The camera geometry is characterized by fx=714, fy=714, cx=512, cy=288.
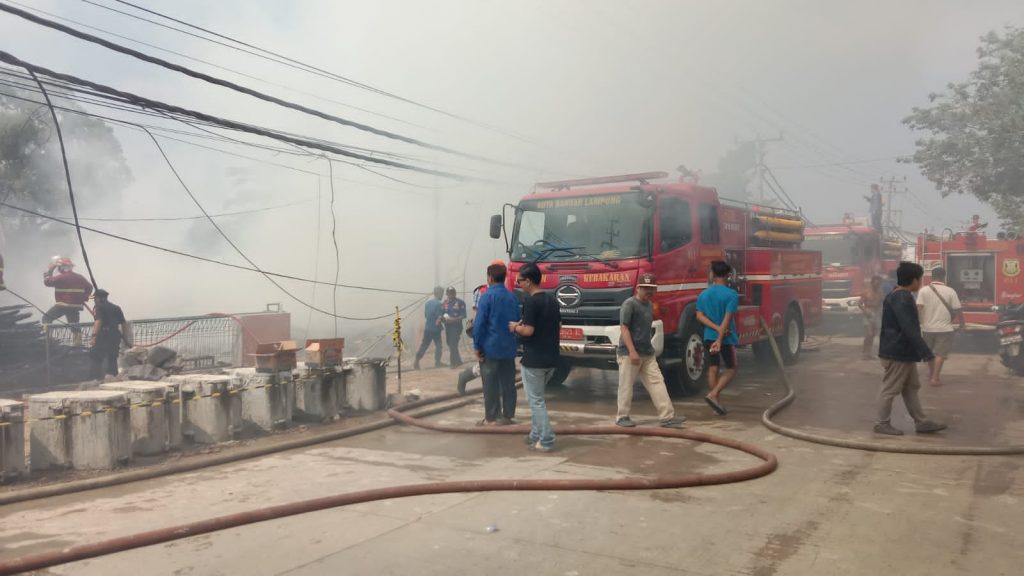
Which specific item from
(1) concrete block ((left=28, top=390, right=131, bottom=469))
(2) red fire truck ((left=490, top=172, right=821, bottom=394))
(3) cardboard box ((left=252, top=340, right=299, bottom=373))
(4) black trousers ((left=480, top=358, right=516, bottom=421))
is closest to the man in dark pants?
(3) cardboard box ((left=252, top=340, right=299, bottom=373))

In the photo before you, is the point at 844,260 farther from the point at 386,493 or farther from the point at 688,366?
the point at 386,493

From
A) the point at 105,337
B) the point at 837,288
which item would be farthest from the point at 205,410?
the point at 837,288

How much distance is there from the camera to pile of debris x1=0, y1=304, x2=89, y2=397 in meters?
10.4

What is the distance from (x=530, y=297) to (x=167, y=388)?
351 cm

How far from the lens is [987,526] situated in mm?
4262

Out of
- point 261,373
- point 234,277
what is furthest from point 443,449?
point 234,277

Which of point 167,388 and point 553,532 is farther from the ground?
point 167,388

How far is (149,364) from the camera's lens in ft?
33.3

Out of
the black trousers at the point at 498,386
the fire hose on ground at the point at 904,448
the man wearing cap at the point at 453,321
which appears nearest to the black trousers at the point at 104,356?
the man wearing cap at the point at 453,321

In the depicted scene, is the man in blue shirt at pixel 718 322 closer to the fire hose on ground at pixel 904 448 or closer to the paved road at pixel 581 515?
the paved road at pixel 581 515

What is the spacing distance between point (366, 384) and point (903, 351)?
5708 millimetres

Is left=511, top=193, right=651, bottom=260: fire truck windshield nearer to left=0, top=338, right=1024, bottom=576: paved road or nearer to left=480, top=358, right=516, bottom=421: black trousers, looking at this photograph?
left=480, top=358, right=516, bottom=421: black trousers

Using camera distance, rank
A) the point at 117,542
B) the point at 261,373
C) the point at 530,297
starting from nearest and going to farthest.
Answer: the point at 117,542 < the point at 530,297 < the point at 261,373

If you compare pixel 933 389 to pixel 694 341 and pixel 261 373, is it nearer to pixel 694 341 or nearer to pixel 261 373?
pixel 694 341
